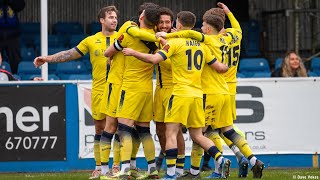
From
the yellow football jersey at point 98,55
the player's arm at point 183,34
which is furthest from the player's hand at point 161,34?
the yellow football jersey at point 98,55

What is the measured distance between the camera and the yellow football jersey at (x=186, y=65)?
1332cm

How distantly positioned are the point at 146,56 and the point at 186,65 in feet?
2.01

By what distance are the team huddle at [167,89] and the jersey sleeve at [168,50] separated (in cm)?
1

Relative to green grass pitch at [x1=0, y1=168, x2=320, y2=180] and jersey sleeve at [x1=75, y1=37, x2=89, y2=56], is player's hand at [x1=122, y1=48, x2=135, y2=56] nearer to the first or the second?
jersey sleeve at [x1=75, y1=37, x2=89, y2=56]

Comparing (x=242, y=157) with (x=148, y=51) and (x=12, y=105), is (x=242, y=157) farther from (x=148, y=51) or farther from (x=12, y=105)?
(x=12, y=105)

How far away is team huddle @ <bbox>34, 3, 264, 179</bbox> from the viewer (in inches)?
526

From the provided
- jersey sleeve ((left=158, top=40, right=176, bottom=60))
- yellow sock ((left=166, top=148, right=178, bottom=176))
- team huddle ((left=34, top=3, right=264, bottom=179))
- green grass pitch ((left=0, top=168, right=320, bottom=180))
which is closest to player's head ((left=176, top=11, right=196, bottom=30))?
team huddle ((left=34, top=3, right=264, bottom=179))

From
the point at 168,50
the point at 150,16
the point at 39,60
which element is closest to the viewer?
the point at 168,50

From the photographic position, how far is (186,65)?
13375mm

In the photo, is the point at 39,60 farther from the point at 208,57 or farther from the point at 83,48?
the point at 208,57

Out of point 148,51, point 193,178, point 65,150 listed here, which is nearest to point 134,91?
point 148,51

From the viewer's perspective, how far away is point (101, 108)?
14.4 metres

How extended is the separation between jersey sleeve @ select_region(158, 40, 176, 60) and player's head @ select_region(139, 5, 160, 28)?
0.50 meters

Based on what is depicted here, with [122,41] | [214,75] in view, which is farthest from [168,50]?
[214,75]
